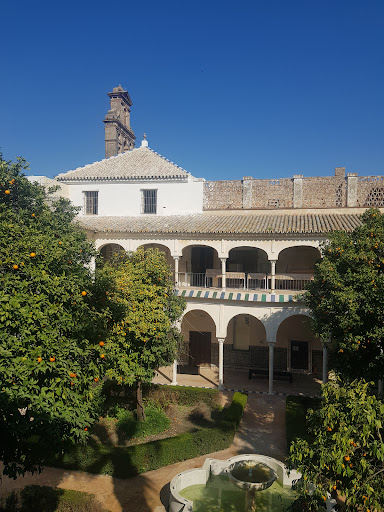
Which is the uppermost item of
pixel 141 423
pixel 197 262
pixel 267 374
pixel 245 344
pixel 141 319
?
pixel 197 262

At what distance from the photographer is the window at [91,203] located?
2330cm

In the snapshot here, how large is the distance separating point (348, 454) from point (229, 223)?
15.4 m

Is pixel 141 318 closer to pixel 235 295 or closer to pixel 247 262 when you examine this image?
pixel 235 295

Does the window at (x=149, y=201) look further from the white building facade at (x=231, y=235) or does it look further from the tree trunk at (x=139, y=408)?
the tree trunk at (x=139, y=408)

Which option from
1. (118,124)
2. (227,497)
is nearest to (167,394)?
(227,497)

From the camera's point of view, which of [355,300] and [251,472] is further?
[355,300]

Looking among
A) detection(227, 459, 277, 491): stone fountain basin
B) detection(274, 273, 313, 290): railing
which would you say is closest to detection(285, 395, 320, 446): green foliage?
detection(227, 459, 277, 491): stone fountain basin

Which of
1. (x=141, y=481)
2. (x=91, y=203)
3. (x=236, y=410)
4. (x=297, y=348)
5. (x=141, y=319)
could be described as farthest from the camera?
(x=91, y=203)

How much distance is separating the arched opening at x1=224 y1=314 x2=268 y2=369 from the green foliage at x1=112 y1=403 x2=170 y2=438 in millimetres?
7380

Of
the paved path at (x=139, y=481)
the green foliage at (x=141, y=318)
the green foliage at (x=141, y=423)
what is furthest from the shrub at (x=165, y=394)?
the green foliage at (x=141, y=318)

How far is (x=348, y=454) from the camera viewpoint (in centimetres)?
502

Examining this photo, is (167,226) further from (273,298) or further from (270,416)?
(270,416)

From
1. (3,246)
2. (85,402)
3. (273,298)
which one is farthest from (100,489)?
(273,298)

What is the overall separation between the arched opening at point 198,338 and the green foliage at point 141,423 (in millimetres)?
6829
